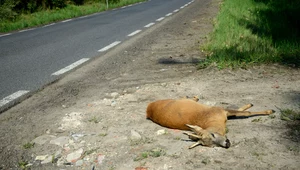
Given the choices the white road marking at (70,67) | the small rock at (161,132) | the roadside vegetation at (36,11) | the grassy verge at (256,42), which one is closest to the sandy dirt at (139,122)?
the small rock at (161,132)

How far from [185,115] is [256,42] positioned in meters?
3.74

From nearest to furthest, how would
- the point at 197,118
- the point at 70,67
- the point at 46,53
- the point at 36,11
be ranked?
the point at 197,118 < the point at 70,67 < the point at 46,53 < the point at 36,11

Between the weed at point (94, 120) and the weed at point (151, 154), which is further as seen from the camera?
the weed at point (94, 120)

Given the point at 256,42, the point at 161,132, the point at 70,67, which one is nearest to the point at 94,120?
the point at 161,132

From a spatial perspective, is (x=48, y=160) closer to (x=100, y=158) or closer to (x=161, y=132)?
(x=100, y=158)

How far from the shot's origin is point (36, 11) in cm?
1831

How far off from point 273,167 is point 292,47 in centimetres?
389

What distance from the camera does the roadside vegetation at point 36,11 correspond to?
44.7 ft

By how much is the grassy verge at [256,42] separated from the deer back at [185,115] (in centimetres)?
207

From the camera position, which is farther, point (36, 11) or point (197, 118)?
point (36, 11)

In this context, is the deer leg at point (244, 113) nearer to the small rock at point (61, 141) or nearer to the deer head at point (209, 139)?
the deer head at point (209, 139)

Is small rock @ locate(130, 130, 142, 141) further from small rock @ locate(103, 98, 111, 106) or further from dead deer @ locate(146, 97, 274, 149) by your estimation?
small rock @ locate(103, 98, 111, 106)

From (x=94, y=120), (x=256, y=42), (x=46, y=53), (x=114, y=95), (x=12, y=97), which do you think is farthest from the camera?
(x=46, y=53)

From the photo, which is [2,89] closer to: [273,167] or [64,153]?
[64,153]
